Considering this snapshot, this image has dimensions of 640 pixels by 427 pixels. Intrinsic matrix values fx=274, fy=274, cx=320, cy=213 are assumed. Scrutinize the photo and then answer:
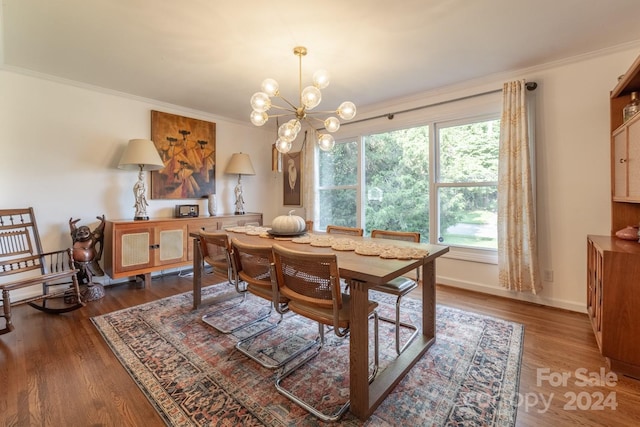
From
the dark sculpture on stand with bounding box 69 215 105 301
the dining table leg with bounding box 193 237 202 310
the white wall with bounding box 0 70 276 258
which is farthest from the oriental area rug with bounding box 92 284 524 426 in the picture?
the white wall with bounding box 0 70 276 258

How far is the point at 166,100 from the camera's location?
3.71m

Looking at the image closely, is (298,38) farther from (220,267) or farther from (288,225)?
(220,267)

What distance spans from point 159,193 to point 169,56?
1928mm

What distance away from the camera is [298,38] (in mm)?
2256

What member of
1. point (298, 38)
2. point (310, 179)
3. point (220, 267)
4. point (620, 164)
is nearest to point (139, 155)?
point (220, 267)

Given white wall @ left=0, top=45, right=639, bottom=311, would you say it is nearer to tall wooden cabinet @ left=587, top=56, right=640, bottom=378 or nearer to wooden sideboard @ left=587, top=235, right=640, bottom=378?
tall wooden cabinet @ left=587, top=56, right=640, bottom=378

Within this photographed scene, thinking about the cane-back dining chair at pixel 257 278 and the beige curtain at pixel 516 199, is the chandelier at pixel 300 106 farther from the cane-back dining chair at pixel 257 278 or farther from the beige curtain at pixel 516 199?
the beige curtain at pixel 516 199

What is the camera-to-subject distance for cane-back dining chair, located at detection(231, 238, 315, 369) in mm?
1690

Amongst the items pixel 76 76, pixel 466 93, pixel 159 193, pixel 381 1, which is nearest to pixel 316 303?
pixel 381 1

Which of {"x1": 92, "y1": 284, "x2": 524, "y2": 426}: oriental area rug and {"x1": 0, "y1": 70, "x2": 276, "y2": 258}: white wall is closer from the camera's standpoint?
{"x1": 92, "y1": 284, "x2": 524, "y2": 426}: oriental area rug

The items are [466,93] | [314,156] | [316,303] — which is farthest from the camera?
[314,156]

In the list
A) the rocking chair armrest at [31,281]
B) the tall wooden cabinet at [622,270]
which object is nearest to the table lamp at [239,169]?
the rocking chair armrest at [31,281]

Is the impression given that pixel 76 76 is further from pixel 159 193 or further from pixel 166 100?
pixel 159 193

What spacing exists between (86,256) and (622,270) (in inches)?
178
